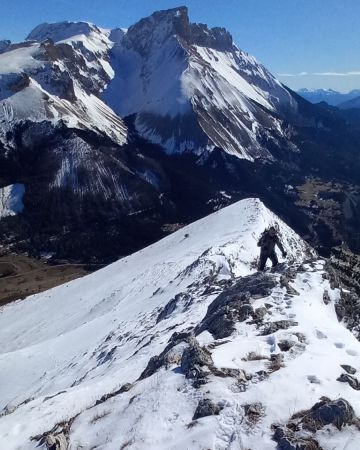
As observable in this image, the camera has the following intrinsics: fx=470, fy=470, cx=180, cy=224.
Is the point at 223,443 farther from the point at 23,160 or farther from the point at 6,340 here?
the point at 23,160

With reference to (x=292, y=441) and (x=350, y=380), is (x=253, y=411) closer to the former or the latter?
(x=292, y=441)

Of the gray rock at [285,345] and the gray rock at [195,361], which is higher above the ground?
the gray rock at [195,361]

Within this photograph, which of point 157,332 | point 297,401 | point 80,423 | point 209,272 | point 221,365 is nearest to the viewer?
point 297,401

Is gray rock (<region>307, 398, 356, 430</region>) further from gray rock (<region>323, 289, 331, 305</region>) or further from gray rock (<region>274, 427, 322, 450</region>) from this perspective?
gray rock (<region>323, 289, 331, 305</region>)

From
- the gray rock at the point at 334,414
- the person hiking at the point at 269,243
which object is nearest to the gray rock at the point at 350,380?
the gray rock at the point at 334,414

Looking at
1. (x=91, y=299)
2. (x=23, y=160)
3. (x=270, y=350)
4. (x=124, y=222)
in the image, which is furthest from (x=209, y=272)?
(x=23, y=160)

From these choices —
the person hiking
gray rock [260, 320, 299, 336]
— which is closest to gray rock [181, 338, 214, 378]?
gray rock [260, 320, 299, 336]

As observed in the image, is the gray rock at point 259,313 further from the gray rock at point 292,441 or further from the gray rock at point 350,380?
the gray rock at point 292,441
